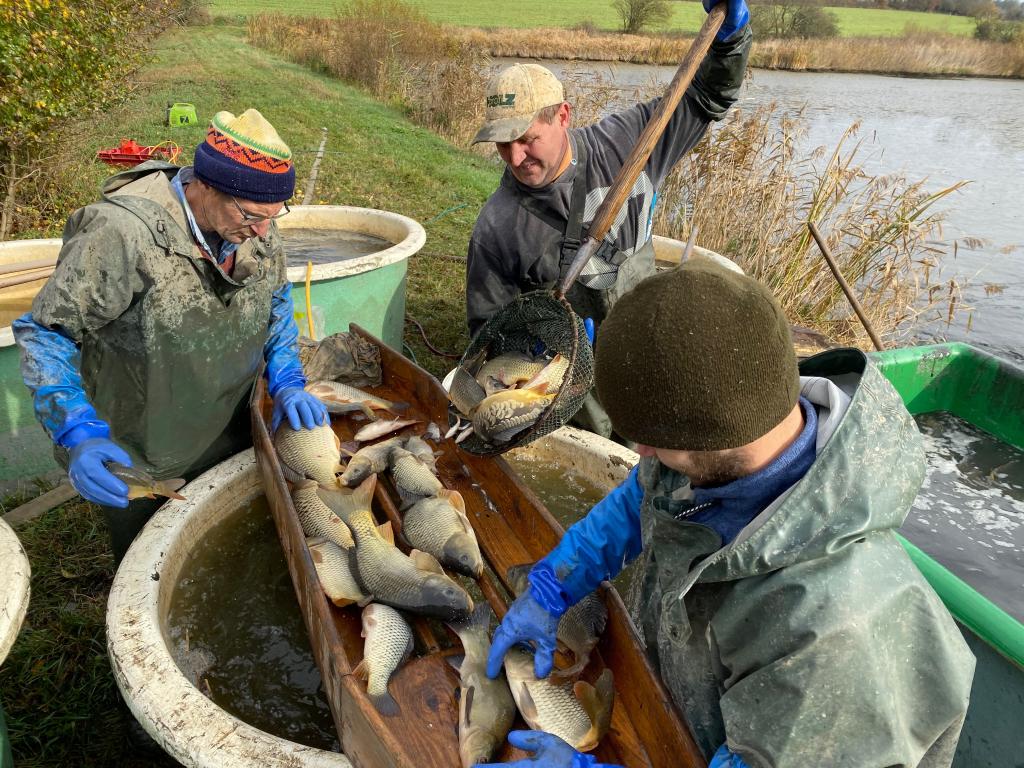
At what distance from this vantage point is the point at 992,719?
91.2 inches

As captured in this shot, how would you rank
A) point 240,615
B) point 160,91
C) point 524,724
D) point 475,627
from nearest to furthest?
1. point 524,724
2. point 475,627
3. point 240,615
4. point 160,91

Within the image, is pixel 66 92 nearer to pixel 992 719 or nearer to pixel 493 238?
pixel 493 238

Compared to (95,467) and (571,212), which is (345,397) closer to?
(95,467)

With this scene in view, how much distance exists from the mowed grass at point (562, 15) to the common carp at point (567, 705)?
3664 centimetres

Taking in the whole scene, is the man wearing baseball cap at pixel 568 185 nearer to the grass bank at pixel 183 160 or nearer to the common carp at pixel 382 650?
the common carp at pixel 382 650

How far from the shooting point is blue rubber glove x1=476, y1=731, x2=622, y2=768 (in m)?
1.93

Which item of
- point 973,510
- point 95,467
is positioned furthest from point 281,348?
point 973,510

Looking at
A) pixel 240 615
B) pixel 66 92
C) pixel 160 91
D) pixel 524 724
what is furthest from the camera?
pixel 160 91

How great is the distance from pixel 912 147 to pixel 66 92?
17143mm

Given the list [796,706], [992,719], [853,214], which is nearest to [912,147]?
[853,214]

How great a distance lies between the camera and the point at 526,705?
2.20 m

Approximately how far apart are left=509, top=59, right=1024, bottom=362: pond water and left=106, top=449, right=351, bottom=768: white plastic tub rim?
21.8 ft

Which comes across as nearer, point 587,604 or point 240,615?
point 587,604

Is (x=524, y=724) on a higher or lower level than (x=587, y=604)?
lower
